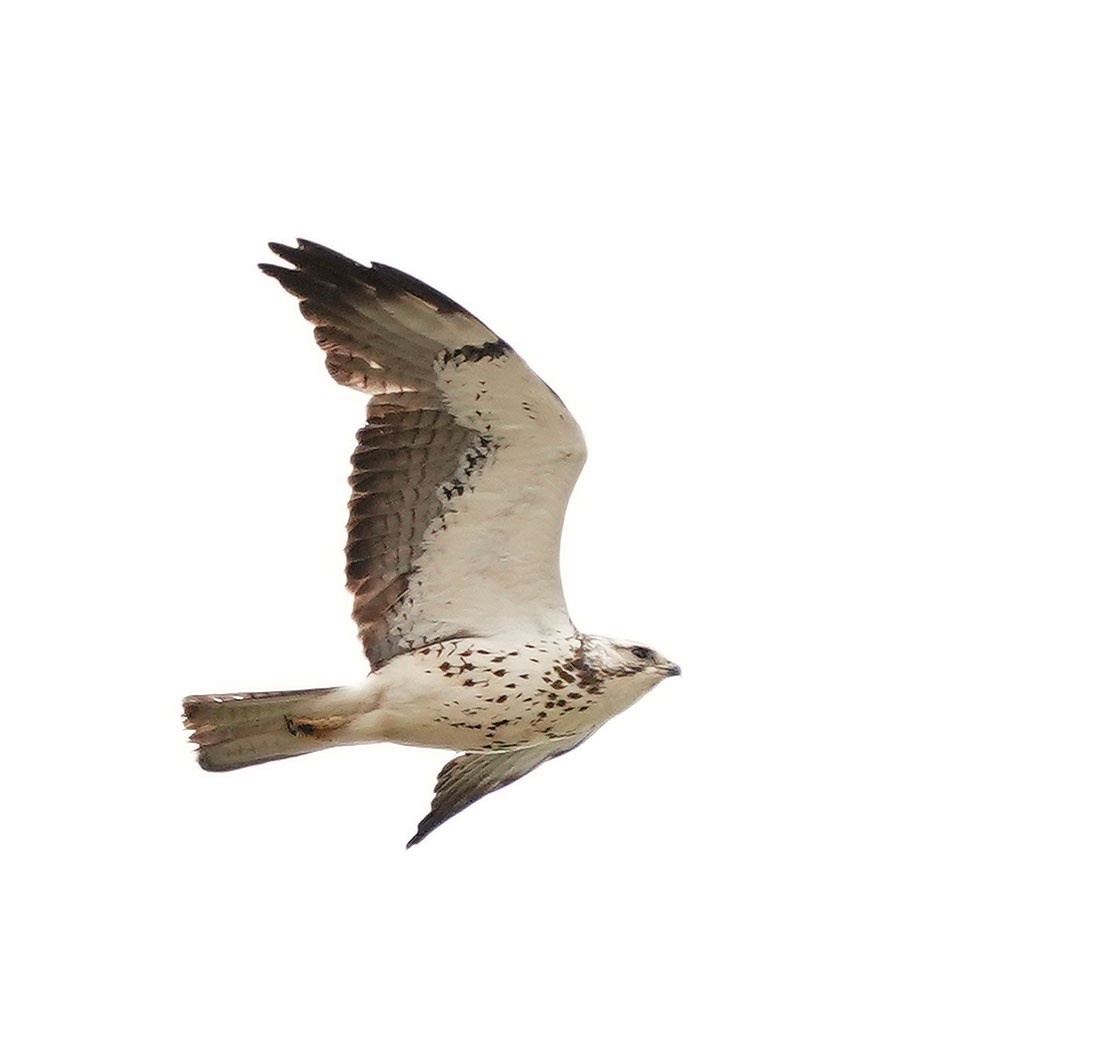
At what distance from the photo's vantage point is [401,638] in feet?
45.0

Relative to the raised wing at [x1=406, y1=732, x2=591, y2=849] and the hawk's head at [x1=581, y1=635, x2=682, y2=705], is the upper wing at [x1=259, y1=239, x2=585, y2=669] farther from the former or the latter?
the raised wing at [x1=406, y1=732, x2=591, y2=849]

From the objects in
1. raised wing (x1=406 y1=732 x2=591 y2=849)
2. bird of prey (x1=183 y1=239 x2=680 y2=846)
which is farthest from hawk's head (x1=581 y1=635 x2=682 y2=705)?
raised wing (x1=406 y1=732 x2=591 y2=849)

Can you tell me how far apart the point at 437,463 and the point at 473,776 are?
73.6 inches

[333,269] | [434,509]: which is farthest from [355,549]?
[333,269]

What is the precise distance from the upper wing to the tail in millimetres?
407

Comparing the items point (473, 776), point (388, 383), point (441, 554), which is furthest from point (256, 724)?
point (388, 383)

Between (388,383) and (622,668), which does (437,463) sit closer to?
(388,383)

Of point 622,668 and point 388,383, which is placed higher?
point 388,383

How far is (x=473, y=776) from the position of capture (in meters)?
14.4

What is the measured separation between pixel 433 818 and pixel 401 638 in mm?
1107

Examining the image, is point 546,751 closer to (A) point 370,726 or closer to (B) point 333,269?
(A) point 370,726

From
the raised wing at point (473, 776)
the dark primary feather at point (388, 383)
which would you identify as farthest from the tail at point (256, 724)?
the raised wing at point (473, 776)

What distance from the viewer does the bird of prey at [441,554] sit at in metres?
13.1

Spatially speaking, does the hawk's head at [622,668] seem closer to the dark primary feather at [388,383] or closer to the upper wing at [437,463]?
the upper wing at [437,463]
